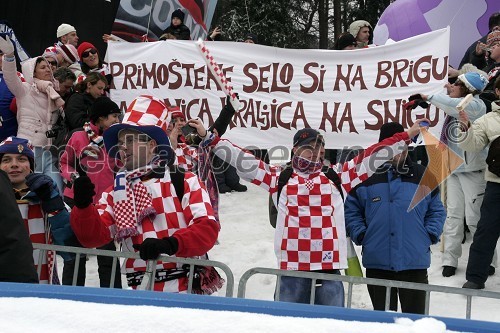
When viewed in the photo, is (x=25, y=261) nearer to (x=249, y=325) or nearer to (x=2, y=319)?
(x=2, y=319)

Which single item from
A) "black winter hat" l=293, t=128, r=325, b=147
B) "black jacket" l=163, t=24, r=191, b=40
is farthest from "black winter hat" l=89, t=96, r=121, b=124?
"black jacket" l=163, t=24, r=191, b=40

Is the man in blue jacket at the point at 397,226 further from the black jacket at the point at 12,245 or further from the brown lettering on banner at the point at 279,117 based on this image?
A: the black jacket at the point at 12,245

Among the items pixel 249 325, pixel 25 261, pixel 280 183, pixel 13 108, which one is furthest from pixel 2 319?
pixel 13 108

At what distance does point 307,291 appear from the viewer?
4914mm

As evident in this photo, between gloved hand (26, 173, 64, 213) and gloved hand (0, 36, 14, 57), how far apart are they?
3389mm

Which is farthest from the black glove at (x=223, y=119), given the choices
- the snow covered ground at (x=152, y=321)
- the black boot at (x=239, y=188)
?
the black boot at (x=239, y=188)

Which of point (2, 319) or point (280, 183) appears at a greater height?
point (280, 183)

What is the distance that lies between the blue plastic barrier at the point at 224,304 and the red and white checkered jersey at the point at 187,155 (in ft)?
12.4

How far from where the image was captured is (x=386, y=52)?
7602mm

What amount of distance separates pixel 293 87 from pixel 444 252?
2.26 m

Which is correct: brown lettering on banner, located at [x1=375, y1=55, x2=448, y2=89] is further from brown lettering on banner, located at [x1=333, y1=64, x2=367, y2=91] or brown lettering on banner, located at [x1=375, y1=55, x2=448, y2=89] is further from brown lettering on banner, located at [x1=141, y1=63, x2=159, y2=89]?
brown lettering on banner, located at [x1=141, y1=63, x2=159, y2=89]

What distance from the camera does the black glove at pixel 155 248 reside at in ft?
11.5

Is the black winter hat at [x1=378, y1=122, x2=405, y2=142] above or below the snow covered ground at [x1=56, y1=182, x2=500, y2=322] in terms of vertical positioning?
above

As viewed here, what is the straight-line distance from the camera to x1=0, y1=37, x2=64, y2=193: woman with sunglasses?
743cm
